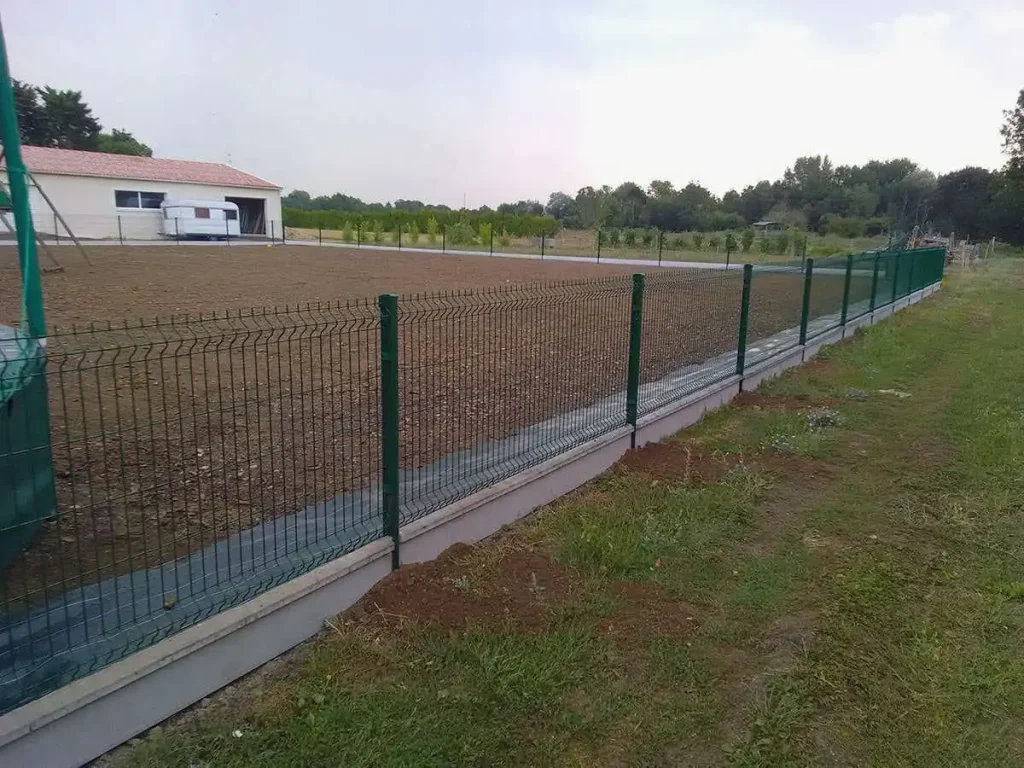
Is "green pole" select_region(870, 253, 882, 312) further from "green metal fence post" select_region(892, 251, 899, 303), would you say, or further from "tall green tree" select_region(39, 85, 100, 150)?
"tall green tree" select_region(39, 85, 100, 150)

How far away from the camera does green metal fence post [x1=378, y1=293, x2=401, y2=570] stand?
374 centimetres

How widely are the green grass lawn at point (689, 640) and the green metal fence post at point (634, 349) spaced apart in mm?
390

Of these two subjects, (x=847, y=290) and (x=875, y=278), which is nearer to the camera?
(x=847, y=290)

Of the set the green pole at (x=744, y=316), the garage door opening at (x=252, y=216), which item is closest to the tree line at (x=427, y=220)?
the garage door opening at (x=252, y=216)

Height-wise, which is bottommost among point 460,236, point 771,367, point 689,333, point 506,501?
point 506,501

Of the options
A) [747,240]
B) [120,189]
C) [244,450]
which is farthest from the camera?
[120,189]

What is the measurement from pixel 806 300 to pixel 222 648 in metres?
9.18

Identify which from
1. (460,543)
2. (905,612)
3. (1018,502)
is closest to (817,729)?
(905,612)

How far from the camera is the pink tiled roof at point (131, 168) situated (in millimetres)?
40750

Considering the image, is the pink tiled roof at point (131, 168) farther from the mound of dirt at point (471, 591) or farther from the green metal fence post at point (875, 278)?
the mound of dirt at point (471, 591)

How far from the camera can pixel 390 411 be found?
384cm

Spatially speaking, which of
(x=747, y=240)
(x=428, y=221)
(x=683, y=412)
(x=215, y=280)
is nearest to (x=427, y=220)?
(x=428, y=221)

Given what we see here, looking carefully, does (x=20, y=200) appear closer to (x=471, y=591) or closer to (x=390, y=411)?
(x=390, y=411)

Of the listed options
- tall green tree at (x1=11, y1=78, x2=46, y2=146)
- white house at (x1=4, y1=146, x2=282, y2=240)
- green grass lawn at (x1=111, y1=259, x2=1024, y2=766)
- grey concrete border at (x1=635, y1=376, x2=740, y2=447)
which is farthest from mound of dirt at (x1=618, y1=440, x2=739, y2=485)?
tall green tree at (x1=11, y1=78, x2=46, y2=146)
